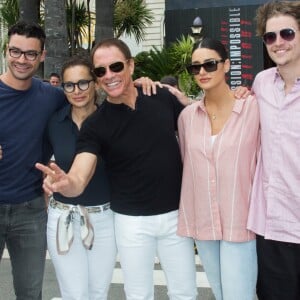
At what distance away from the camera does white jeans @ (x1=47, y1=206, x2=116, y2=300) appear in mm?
3215

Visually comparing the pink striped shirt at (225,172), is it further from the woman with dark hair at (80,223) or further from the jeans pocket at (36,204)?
the jeans pocket at (36,204)

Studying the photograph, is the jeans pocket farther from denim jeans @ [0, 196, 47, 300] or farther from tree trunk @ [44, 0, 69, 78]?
Answer: tree trunk @ [44, 0, 69, 78]

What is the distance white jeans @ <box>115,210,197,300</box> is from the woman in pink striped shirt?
0.38ft

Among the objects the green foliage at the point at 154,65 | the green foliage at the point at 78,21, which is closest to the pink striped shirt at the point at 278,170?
the green foliage at the point at 154,65

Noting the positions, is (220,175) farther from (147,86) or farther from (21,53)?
(21,53)

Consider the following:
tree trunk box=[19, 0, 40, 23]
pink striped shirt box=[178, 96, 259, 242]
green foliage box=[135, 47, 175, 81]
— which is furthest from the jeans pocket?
green foliage box=[135, 47, 175, 81]

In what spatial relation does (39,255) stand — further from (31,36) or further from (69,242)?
(31,36)

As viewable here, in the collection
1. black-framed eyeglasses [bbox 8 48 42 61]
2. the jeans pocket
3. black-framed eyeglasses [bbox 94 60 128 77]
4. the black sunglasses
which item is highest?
the black sunglasses

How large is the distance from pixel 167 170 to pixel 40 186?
946mm

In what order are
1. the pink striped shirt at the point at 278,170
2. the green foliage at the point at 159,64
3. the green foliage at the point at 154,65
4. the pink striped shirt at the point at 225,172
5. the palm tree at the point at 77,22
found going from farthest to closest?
1. the palm tree at the point at 77,22
2. the green foliage at the point at 154,65
3. the green foliage at the point at 159,64
4. the pink striped shirt at the point at 225,172
5. the pink striped shirt at the point at 278,170

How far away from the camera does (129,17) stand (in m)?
18.0

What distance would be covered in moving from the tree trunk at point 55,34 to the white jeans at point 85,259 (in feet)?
21.6

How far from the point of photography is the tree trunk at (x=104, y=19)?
10.6m

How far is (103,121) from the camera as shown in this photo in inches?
121
